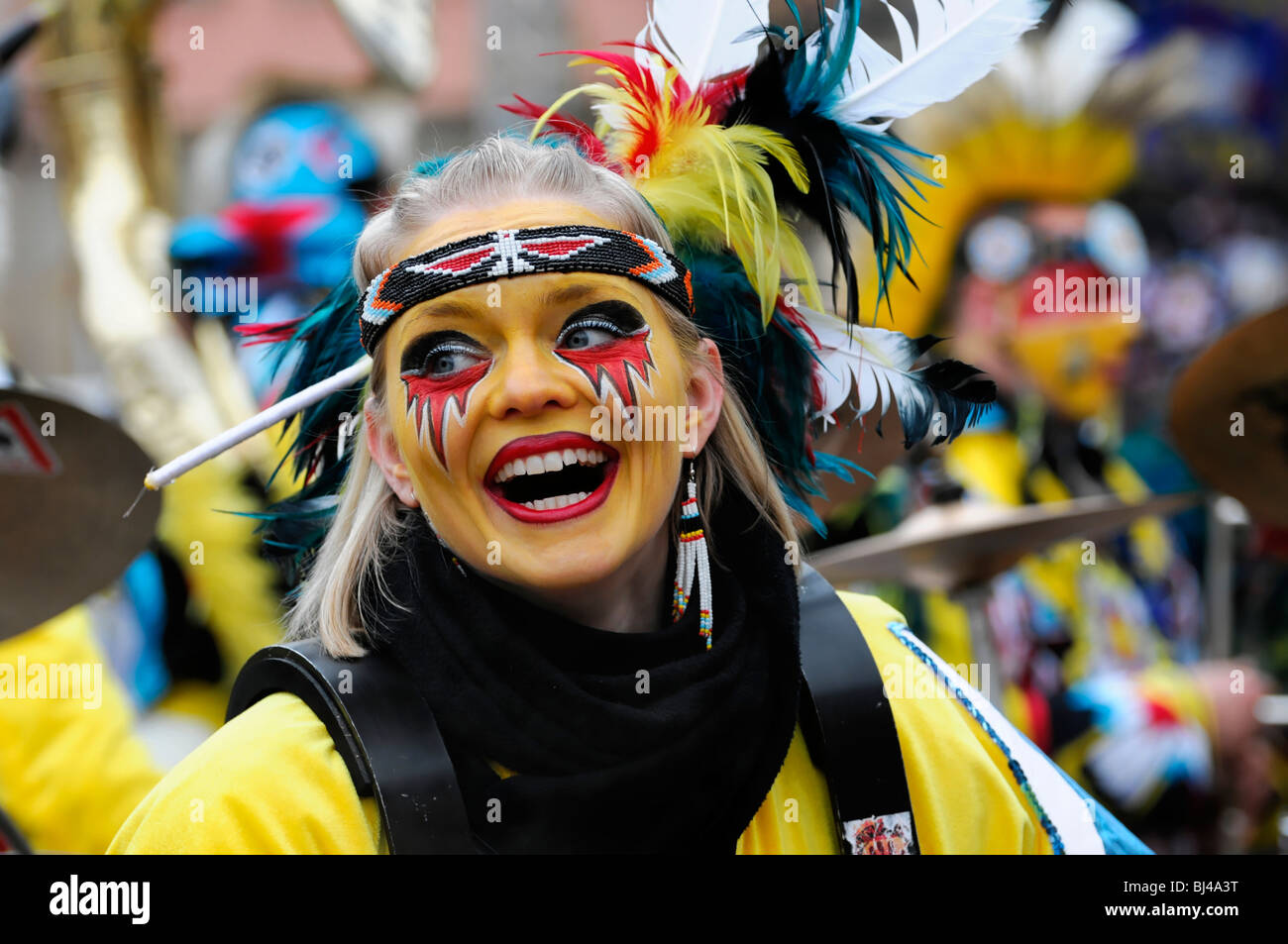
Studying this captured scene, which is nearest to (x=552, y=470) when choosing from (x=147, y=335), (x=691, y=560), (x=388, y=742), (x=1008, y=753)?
(x=691, y=560)

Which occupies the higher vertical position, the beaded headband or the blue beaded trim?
the beaded headband

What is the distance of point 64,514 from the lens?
5.96ft

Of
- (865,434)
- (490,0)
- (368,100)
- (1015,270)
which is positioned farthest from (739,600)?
(368,100)

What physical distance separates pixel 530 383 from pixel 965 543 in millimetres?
1792

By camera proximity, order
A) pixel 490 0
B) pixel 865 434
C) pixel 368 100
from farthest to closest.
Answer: pixel 368 100, pixel 490 0, pixel 865 434

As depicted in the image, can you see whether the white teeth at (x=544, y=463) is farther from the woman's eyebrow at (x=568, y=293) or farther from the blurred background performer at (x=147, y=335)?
the blurred background performer at (x=147, y=335)

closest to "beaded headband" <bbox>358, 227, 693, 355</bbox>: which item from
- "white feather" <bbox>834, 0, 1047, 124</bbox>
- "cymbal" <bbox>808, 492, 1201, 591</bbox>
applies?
"white feather" <bbox>834, 0, 1047, 124</bbox>

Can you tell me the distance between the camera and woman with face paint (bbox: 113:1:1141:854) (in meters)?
1.44

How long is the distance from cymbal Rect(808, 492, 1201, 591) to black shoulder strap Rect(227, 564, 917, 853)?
4.24ft

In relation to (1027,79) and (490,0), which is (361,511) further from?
(1027,79)

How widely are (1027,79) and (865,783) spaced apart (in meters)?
3.51

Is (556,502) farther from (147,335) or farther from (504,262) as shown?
(147,335)

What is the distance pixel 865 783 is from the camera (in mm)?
1576

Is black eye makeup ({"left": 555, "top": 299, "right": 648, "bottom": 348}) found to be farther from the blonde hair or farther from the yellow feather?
the yellow feather
